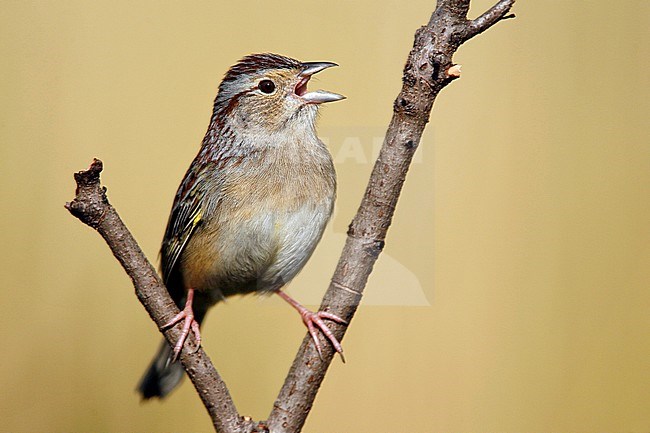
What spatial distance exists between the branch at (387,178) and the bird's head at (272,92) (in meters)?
0.44

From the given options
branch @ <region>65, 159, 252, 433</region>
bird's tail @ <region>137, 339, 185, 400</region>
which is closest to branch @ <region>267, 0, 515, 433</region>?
branch @ <region>65, 159, 252, 433</region>

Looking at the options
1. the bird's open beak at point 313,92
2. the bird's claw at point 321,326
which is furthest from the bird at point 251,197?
the bird's claw at point 321,326

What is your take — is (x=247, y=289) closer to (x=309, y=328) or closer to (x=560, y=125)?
(x=309, y=328)

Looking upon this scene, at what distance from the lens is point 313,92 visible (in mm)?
2008

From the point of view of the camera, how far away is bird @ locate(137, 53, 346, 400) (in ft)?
6.34

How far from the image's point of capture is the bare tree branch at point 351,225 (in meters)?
1.48

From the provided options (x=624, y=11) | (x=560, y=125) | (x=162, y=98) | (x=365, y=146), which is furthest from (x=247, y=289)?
(x=624, y=11)

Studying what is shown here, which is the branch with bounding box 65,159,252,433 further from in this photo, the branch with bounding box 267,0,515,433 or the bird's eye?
the bird's eye

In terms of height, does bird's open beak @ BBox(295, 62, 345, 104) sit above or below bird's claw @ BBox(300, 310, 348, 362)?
above

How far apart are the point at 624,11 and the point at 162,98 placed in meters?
1.59

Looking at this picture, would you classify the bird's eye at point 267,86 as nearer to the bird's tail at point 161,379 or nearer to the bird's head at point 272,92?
the bird's head at point 272,92

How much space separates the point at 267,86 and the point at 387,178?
58 cm

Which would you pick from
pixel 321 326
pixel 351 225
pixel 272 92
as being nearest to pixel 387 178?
pixel 351 225

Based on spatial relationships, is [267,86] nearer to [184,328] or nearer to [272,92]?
[272,92]
